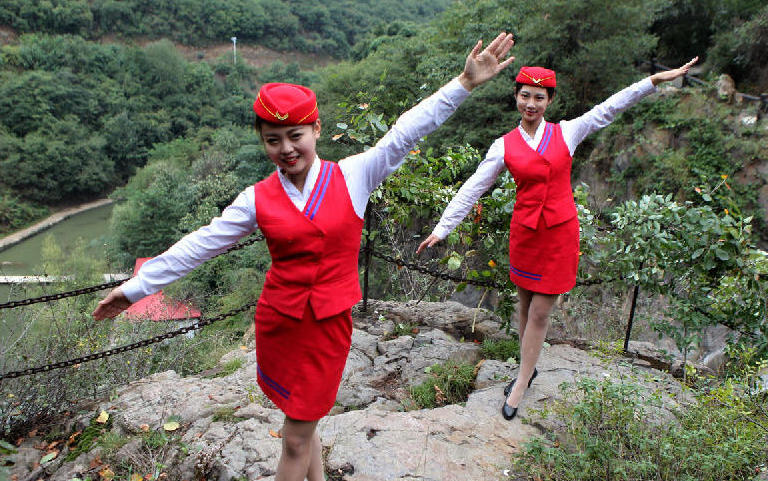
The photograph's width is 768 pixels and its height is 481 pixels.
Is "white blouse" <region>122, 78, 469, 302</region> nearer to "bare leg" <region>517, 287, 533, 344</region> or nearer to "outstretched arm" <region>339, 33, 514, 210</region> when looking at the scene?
"outstretched arm" <region>339, 33, 514, 210</region>

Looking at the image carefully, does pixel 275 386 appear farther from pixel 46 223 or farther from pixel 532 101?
pixel 46 223

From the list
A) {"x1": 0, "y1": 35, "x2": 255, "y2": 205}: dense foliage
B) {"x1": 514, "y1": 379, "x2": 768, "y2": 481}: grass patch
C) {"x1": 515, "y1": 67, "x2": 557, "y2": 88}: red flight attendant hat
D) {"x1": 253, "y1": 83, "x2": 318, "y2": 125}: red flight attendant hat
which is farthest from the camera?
{"x1": 0, "y1": 35, "x2": 255, "y2": 205}: dense foliage

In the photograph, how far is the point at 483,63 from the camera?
1.74 meters

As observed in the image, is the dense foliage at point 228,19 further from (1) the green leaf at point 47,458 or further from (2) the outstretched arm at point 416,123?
(2) the outstretched arm at point 416,123

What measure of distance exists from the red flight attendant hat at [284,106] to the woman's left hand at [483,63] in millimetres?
513

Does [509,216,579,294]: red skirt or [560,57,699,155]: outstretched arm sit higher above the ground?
[560,57,699,155]: outstretched arm

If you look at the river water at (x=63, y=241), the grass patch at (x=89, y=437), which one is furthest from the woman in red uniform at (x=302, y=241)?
the river water at (x=63, y=241)

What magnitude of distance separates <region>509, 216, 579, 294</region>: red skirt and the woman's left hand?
99 cm

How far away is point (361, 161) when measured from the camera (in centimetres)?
176

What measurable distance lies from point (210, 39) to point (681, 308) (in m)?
63.6

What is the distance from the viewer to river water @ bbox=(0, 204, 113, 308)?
25833mm

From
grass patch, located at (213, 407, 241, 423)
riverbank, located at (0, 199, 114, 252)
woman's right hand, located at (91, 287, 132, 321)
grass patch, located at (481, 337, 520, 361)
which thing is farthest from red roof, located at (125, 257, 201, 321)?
riverbank, located at (0, 199, 114, 252)

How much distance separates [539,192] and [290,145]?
1.35 metres

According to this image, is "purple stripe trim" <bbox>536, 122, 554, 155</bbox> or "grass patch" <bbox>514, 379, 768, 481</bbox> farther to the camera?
"purple stripe trim" <bbox>536, 122, 554, 155</bbox>
